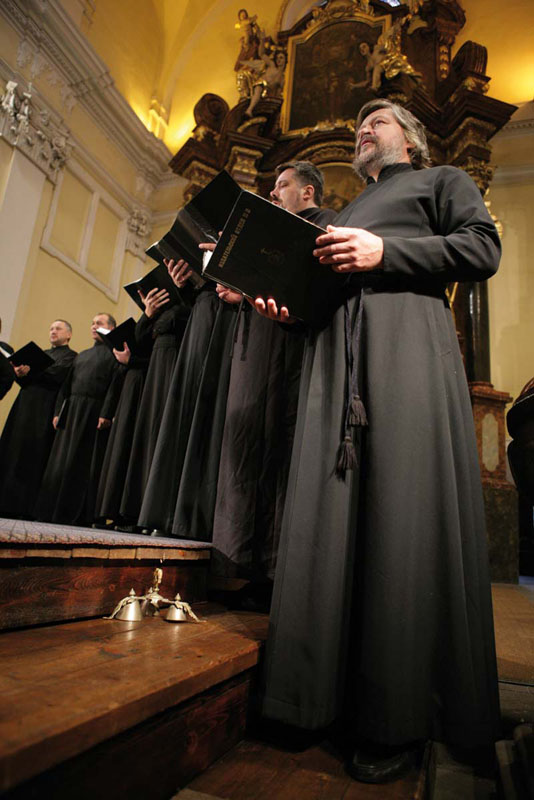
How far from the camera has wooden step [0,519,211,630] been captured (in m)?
1.14

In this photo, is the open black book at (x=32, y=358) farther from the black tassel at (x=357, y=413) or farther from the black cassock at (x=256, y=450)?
the black tassel at (x=357, y=413)

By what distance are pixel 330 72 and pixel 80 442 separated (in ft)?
21.2

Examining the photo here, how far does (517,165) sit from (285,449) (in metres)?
7.46

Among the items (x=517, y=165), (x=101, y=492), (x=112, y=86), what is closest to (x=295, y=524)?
(x=101, y=492)

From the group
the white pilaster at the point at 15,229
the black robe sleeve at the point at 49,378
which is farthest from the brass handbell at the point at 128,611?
the white pilaster at the point at 15,229

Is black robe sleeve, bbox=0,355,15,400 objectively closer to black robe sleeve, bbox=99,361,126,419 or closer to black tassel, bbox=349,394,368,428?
black robe sleeve, bbox=99,361,126,419

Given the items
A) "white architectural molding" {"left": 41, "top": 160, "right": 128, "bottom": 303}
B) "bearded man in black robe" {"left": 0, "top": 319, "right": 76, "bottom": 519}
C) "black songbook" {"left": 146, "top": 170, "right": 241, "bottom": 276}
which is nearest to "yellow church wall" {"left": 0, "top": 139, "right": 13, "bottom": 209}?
"white architectural molding" {"left": 41, "top": 160, "right": 128, "bottom": 303}

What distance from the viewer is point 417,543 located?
3.63 ft

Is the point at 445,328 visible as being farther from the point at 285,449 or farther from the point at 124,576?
the point at 124,576

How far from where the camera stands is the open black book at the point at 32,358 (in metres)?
3.84

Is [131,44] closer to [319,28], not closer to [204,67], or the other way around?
[204,67]

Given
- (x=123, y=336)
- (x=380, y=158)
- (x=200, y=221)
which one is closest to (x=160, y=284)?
(x=123, y=336)

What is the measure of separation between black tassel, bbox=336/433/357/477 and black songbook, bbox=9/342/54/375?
3.22 m

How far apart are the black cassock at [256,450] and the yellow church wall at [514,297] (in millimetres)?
5594
